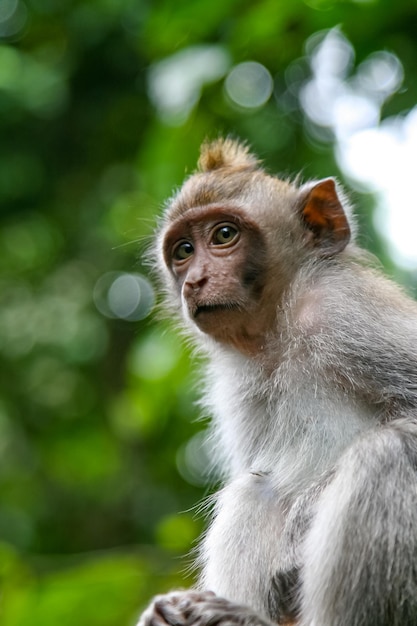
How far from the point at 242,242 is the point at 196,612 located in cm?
198

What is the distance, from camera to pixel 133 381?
23.0ft

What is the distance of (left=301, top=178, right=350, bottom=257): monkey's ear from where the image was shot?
5371 millimetres

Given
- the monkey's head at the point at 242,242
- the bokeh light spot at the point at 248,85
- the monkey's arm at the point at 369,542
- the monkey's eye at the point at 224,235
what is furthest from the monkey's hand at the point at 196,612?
the bokeh light spot at the point at 248,85

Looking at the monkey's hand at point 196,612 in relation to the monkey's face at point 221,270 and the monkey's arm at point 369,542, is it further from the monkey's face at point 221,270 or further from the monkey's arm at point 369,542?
the monkey's face at point 221,270

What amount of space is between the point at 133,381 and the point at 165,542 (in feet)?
3.60

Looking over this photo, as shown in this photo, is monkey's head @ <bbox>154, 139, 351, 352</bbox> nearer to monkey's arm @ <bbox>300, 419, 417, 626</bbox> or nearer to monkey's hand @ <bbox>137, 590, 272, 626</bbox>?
monkey's arm @ <bbox>300, 419, 417, 626</bbox>

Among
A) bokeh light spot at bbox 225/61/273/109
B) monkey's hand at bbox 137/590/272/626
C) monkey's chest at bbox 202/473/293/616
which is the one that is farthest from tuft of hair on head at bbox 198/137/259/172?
monkey's hand at bbox 137/590/272/626

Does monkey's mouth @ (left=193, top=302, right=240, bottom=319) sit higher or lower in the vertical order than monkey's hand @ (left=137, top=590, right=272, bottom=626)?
higher

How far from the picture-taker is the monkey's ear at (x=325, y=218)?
5.37 metres

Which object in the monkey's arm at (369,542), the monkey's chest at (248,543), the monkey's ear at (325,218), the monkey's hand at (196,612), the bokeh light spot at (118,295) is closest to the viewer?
the monkey's arm at (369,542)

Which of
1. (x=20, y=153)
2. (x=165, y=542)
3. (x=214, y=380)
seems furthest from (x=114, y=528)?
(x=214, y=380)

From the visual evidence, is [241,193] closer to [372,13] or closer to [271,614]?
[372,13]

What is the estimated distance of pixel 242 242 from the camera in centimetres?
546

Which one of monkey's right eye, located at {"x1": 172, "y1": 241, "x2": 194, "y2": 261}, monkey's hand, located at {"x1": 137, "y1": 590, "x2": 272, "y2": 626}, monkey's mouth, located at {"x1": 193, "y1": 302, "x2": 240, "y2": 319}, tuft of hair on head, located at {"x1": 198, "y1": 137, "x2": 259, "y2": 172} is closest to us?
monkey's hand, located at {"x1": 137, "y1": 590, "x2": 272, "y2": 626}
